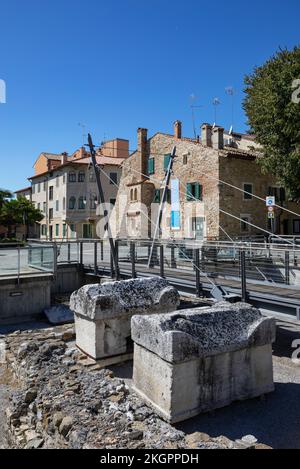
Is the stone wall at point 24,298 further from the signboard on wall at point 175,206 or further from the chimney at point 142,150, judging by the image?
the chimney at point 142,150

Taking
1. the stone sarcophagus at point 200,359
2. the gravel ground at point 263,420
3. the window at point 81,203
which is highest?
the window at point 81,203

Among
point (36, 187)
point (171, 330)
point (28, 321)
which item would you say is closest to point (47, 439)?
point (171, 330)

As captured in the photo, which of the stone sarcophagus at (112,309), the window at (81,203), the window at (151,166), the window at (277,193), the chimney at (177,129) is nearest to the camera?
the stone sarcophagus at (112,309)

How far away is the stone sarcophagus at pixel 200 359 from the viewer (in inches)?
193

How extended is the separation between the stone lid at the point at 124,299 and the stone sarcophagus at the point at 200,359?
1.54 m

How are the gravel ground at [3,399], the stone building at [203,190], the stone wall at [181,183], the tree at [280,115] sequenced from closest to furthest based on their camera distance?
the gravel ground at [3,399], the tree at [280,115], the stone building at [203,190], the stone wall at [181,183]

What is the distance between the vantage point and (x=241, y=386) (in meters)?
5.48

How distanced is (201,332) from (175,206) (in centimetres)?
2597

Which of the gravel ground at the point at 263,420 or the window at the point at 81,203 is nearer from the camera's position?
the gravel ground at the point at 263,420

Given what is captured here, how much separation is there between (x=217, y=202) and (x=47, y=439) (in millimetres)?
23002

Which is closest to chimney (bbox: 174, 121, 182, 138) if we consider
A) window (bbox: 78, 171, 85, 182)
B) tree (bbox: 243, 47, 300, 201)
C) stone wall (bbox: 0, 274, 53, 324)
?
tree (bbox: 243, 47, 300, 201)

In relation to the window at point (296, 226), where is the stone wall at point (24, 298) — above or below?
below

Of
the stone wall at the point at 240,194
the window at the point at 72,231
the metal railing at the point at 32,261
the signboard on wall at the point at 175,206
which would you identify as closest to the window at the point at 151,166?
the signboard on wall at the point at 175,206
